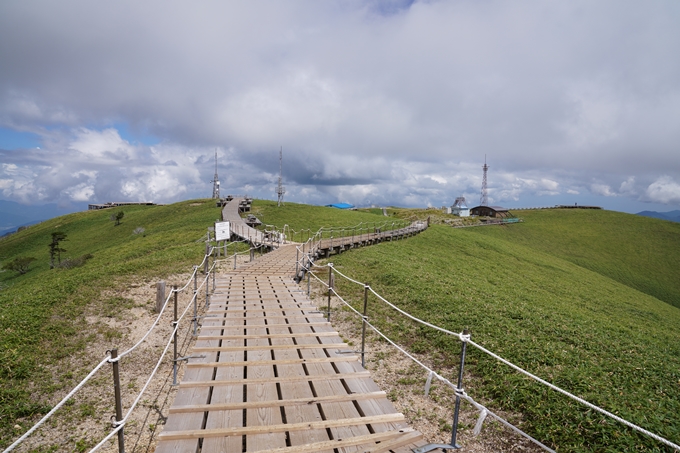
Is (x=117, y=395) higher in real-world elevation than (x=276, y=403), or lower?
higher

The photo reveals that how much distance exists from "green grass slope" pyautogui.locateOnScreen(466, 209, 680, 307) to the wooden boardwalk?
41542 millimetres

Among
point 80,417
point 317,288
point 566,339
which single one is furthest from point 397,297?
point 80,417

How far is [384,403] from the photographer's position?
514 cm

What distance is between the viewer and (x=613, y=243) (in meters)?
56.4

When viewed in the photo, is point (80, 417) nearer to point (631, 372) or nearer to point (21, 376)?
point (21, 376)

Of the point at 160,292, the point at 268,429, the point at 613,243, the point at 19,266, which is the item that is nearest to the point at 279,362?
the point at 268,429

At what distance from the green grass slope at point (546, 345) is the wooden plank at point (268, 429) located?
12.0 ft

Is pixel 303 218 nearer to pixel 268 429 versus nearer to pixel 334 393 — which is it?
pixel 334 393

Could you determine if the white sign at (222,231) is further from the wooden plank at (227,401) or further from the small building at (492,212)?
the small building at (492,212)

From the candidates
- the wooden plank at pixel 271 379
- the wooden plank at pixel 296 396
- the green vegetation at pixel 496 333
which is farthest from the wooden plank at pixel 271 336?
the green vegetation at pixel 496 333

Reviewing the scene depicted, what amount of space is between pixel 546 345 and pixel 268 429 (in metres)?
8.44

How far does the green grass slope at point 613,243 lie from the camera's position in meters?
43.5

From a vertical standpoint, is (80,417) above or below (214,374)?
below

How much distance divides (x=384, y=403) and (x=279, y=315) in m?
4.44
